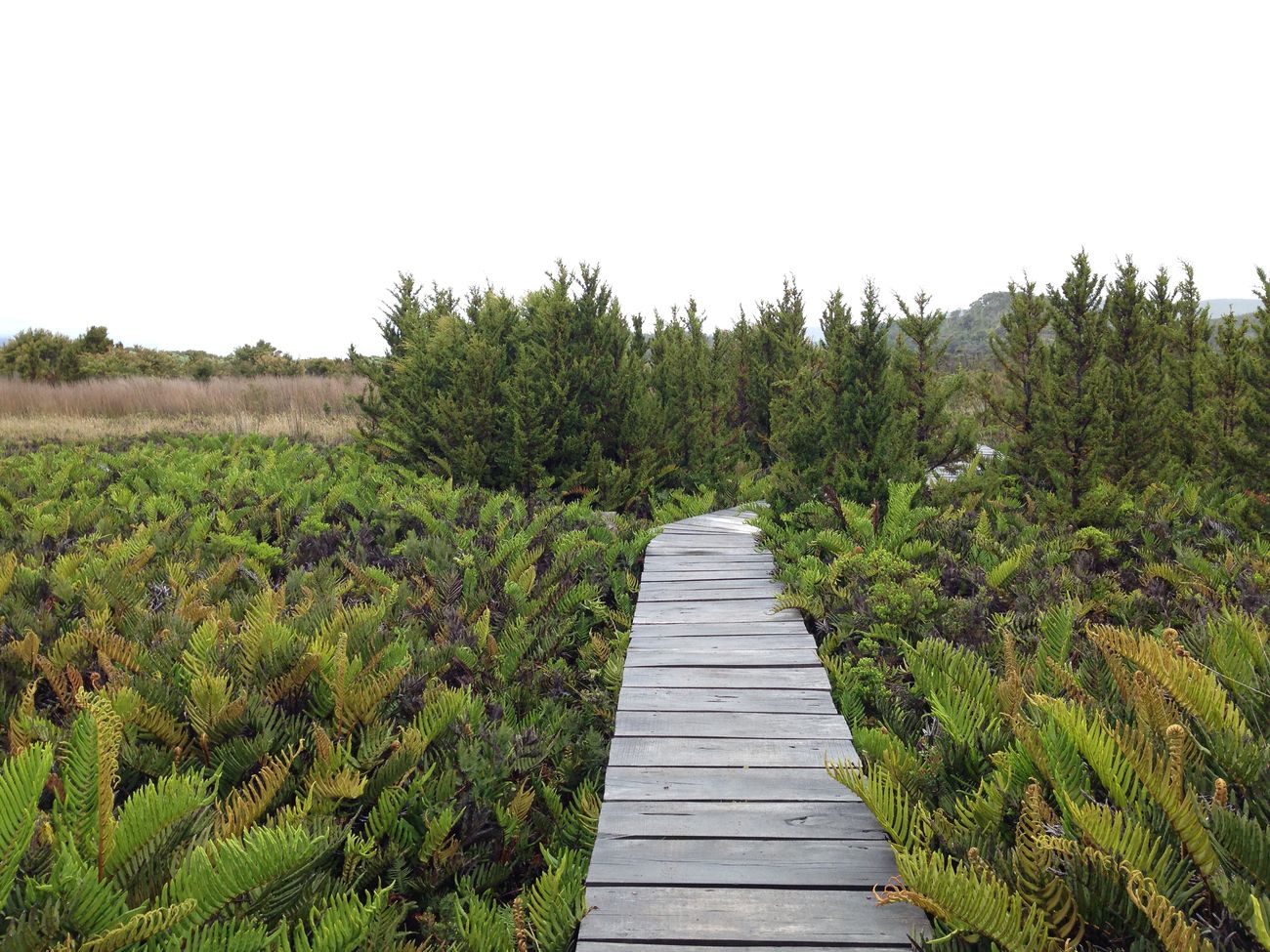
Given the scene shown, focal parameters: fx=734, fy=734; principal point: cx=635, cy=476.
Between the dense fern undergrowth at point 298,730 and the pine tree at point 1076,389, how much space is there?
4.16 m

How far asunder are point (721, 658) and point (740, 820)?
138cm

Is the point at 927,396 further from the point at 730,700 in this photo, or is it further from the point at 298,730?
the point at 298,730

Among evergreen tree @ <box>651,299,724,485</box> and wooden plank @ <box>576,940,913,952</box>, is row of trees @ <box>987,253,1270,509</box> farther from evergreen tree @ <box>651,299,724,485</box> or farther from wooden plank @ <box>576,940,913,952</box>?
wooden plank @ <box>576,940,913,952</box>

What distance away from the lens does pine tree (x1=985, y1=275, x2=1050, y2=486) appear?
7367 millimetres

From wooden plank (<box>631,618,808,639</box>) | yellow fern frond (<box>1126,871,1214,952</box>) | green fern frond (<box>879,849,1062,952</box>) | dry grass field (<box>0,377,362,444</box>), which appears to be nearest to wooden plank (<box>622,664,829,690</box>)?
wooden plank (<box>631,618,808,639</box>)

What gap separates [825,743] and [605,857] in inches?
41.4

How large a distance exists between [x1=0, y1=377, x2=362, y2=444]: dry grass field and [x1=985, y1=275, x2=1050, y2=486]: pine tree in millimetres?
10537

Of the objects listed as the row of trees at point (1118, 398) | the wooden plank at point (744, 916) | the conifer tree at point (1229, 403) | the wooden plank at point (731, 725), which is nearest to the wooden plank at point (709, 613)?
the wooden plank at point (731, 725)

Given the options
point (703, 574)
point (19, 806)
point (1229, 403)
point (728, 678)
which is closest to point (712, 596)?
point (703, 574)

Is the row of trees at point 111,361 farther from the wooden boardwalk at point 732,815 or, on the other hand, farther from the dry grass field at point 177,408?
the wooden boardwalk at point 732,815

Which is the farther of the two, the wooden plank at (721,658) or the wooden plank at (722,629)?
the wooden plank at (722,629)

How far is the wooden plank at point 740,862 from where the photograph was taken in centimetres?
210

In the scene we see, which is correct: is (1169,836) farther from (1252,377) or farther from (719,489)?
(719,489)

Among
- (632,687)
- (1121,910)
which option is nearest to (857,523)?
(632,687)
